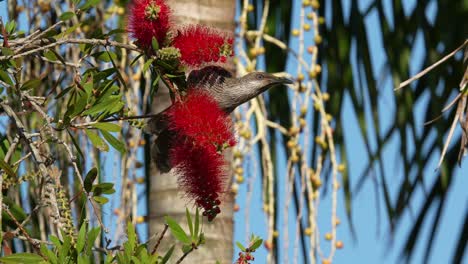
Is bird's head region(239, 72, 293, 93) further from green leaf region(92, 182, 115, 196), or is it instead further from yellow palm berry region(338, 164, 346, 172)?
yellow palm berry region(338, 164, 346, 172)

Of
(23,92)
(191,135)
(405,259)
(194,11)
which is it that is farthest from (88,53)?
(405,259)

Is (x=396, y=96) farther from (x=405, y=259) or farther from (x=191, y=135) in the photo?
(x=191, y=135)

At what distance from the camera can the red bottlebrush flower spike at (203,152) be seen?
1661 millimetres

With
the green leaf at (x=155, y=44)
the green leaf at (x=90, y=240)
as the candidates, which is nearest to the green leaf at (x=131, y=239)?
the green leaf at (x=90, y=240)

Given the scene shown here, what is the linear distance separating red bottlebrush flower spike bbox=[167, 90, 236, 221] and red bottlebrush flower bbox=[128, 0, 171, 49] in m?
0.14

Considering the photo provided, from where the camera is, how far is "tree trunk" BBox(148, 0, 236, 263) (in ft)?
8.47

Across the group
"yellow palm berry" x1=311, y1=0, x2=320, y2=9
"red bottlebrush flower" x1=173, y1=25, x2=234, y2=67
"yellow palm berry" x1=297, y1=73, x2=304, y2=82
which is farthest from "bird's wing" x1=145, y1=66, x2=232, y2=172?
"yellow palm berry" x1=311, y1=0, x2=320, y2=9

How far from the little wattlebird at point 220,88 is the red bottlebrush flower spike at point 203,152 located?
0.26 m

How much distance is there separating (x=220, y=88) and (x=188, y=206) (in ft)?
1.87

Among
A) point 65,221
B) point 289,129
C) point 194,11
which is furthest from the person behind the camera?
point 289,129

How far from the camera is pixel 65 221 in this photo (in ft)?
5.12

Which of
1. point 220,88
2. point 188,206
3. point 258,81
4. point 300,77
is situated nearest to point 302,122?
point 300,77

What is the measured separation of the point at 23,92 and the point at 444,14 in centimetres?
168

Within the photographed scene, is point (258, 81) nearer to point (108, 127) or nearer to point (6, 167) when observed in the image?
point (108, 127)
